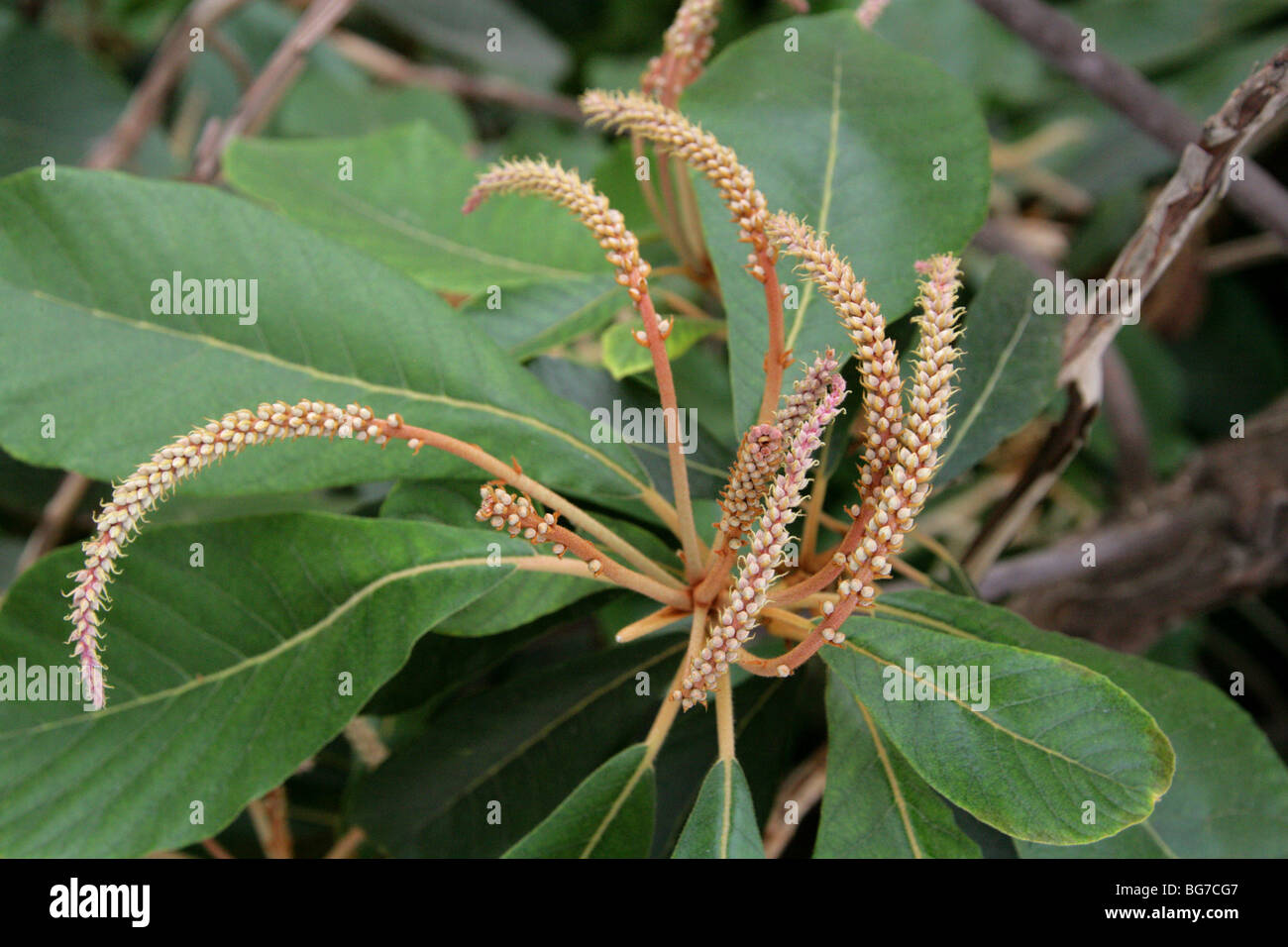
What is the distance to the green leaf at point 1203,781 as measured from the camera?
0.57 metres

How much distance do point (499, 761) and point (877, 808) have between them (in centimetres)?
26

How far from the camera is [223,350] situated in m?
0.56

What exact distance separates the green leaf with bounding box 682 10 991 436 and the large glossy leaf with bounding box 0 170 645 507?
15cm

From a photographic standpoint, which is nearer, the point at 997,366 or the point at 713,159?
the point at 713,159

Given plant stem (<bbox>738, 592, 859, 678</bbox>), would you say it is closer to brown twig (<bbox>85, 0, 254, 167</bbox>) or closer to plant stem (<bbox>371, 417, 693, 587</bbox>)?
plant stem (<bbox>371, 417, 693, 587</bbox>)

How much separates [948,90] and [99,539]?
55 cm

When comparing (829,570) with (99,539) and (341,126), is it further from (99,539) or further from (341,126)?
(341,126)

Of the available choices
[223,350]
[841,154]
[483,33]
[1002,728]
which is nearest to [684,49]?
[841,154]

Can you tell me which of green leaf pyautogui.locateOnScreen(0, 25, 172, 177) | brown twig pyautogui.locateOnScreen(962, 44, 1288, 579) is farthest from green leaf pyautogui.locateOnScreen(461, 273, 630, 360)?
green leaf pyautogui.locateOnScreen(0, 25, 172, 177)

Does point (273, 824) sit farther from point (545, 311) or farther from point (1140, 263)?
point (1140, 263)

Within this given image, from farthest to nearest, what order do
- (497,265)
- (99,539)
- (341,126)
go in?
(341,126) → (497,265) → (99,539)

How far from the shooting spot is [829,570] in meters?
0.47
